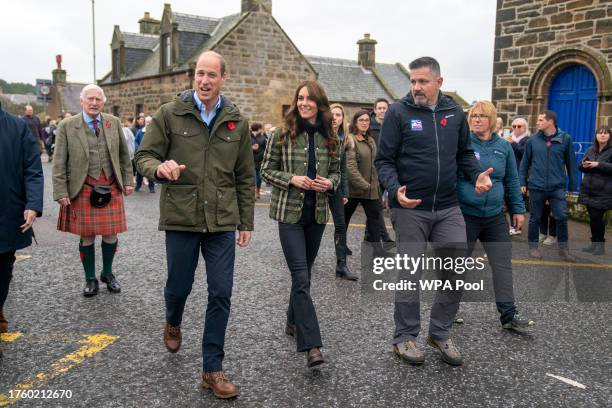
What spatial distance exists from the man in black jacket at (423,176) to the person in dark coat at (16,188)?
8.61 feet

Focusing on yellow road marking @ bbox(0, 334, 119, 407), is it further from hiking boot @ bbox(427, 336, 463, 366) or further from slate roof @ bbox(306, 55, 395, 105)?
slate roof @ bbox(306, 55, 395, 105)

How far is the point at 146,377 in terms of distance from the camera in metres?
3.90

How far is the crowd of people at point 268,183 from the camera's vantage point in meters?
3.81

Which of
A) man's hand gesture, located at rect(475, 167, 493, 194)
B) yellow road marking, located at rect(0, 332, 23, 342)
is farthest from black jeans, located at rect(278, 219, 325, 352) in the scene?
yellow road marking, located at rect(0, 332, 23, 342)

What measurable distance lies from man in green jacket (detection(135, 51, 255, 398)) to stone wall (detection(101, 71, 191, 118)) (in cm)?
2250

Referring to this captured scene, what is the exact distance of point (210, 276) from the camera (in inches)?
150

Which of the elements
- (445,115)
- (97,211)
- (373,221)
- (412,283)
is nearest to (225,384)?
(412,283)

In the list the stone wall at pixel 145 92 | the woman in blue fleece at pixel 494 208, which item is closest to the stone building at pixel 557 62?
the woman in blue fleece at pixel 494 208

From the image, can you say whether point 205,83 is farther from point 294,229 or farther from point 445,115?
point 445,115

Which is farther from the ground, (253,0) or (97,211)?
(253,0)

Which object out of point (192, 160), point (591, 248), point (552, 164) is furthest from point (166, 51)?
point (192, 160)

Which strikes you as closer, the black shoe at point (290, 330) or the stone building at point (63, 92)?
the black shoe at point (290, 330)

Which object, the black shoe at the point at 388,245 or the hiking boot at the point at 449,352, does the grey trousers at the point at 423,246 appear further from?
the black shoe at the point at 388,245

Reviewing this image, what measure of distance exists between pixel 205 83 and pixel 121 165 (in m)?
2.85
